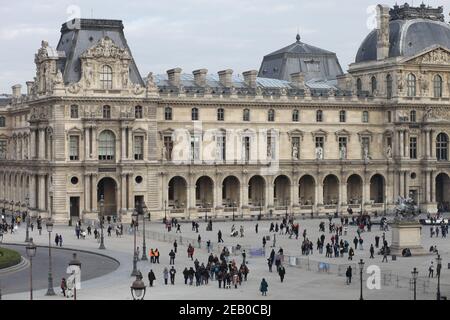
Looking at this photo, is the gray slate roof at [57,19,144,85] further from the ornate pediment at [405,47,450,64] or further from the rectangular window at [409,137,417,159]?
the rectangular window at [409,137,417,159]

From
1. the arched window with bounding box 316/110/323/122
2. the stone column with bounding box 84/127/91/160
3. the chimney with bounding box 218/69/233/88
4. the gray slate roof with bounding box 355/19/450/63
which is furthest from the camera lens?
the gray slate roof with bounding box 355/19/450/63

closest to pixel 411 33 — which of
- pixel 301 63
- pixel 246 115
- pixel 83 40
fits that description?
pixel 301 63

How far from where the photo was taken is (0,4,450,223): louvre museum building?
97375mm

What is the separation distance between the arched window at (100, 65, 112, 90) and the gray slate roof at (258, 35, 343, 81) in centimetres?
3161

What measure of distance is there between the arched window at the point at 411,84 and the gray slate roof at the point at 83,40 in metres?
30.8

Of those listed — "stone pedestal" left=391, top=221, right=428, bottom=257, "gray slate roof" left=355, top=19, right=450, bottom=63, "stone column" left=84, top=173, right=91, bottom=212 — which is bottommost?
"stone pedestal" left=391, top=221, right=428, bottom=257

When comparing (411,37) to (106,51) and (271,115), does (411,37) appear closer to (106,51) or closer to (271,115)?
(271,115)

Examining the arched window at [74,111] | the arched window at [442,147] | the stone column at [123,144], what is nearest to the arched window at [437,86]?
the arched window at [442,147]

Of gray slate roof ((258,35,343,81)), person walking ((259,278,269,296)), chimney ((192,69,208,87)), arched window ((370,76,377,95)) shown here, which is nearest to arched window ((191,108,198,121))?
chimney ((192,69,208,87))

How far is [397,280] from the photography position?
52906mm

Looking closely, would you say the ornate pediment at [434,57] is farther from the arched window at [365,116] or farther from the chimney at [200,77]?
the chimney at [200,77]

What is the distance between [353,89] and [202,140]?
22.9 m

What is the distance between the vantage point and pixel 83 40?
100 m
